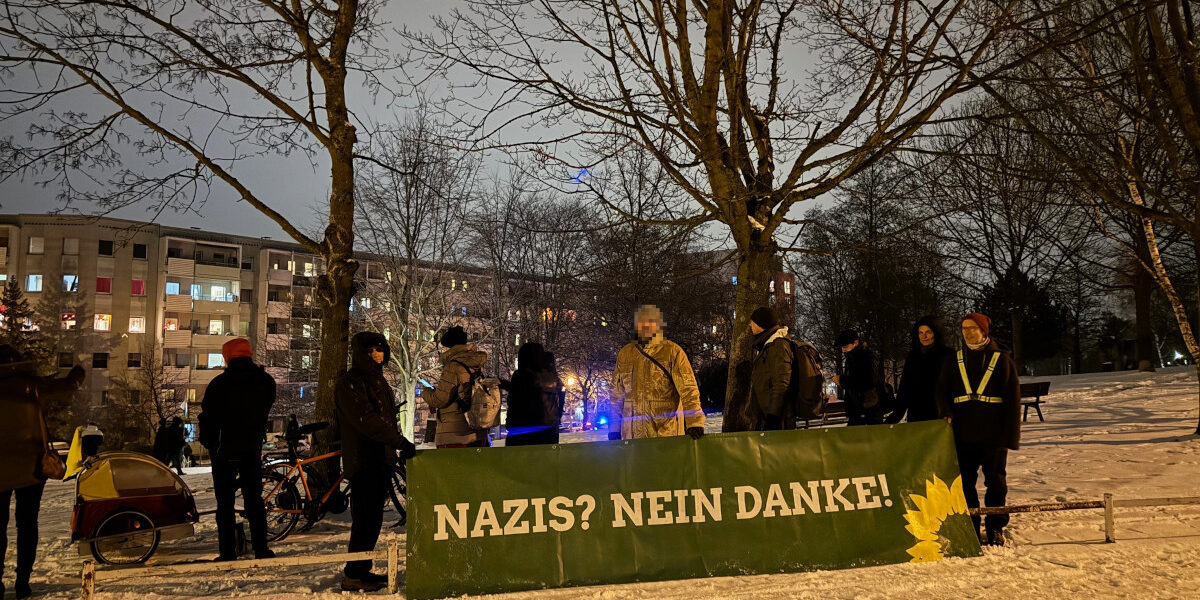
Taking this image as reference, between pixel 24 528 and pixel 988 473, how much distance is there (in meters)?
7.49

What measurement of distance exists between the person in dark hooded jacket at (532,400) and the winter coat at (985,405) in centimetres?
362

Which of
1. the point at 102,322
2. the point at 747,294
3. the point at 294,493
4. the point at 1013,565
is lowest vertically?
the point at 1013,565

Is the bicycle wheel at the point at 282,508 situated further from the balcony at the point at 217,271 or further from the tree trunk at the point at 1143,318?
the balcony at the point at 217,271

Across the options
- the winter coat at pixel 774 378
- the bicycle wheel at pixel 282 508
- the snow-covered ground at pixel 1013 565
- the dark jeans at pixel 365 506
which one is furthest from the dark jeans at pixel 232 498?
the winter coat at pixel 774 378

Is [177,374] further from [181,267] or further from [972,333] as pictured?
[972,333]

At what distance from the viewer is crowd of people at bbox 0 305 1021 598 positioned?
5934 mm

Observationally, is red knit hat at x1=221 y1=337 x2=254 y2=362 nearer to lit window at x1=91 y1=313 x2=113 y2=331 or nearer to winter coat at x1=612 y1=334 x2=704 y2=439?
winter coat at x1=612 y1=334 x2=704 y2=439

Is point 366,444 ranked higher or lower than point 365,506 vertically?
higher

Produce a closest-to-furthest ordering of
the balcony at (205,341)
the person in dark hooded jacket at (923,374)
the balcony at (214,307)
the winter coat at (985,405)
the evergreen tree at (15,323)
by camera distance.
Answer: the winter coat at (985,405) → the person in dark hooded jacket at (923,374) → the evergreen tree at (15,323) → the balcony at (214,307) → the balcony at (205,341)

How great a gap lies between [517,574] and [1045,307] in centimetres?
3892

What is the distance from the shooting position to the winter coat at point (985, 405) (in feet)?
21.8

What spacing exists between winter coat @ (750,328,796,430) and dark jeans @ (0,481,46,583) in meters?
5.72

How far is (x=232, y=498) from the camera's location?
22.5 ft

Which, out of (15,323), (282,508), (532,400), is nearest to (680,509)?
(532,400)
